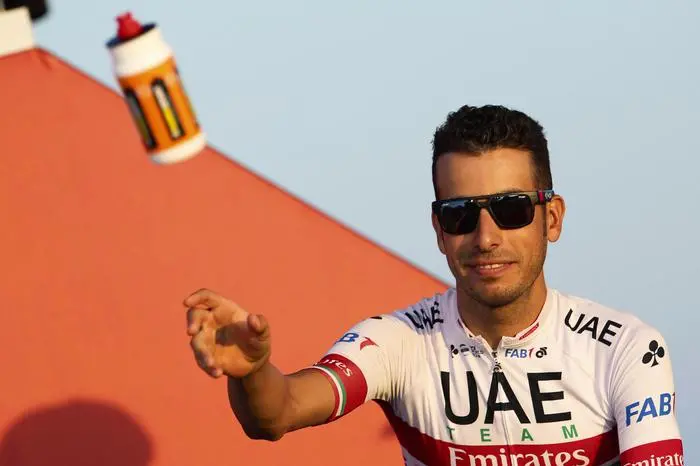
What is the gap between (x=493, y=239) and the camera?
13.7ft

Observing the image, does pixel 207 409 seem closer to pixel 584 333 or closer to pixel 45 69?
pixel 45 69

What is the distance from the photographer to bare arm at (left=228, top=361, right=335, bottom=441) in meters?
3.59

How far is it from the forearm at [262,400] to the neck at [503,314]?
3.11 ft

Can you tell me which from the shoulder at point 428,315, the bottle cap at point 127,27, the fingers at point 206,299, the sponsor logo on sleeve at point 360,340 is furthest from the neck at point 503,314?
the bottle cap at point 127,27

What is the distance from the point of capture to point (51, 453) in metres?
6.71

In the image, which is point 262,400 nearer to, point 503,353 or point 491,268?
point 491,268

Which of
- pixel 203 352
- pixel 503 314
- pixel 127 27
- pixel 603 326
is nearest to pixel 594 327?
pixel 603 326

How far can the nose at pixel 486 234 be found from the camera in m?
4.16

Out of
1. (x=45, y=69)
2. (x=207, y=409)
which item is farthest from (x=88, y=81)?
(x=207, y=409)

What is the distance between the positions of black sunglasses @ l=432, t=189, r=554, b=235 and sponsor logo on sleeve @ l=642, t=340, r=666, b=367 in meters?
0.62

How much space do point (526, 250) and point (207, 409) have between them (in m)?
3.31

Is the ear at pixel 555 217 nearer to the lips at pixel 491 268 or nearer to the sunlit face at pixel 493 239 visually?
the sunlit face at pixel 493 239

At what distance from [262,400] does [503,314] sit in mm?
1125

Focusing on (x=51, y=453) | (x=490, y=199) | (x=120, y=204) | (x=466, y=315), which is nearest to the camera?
(x=490, y=199)
